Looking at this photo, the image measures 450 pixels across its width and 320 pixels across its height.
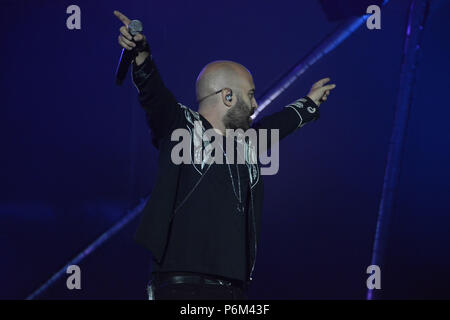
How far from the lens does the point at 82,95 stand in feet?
7.44

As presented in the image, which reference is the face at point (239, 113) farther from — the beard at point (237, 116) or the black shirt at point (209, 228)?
the black shirt at point (209, 228)

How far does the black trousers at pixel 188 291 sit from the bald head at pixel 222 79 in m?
0.60

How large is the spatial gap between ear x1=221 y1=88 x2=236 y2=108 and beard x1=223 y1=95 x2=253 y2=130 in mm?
16

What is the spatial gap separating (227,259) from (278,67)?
1.29 metres

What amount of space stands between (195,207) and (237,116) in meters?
0.35

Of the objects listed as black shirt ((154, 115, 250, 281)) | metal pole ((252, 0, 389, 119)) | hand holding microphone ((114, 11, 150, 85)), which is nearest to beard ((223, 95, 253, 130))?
black shirt ((154, 115, 250, 281))

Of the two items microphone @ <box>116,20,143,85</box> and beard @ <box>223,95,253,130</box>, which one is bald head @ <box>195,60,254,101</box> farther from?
microphone @ <box>116,20,143,85</box>

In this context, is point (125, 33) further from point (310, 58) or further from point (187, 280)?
point (310, 58)

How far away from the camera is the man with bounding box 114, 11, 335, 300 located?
135 centimetres

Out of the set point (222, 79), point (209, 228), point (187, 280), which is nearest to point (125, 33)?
point (222, 79)

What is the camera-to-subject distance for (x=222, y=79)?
160cm
